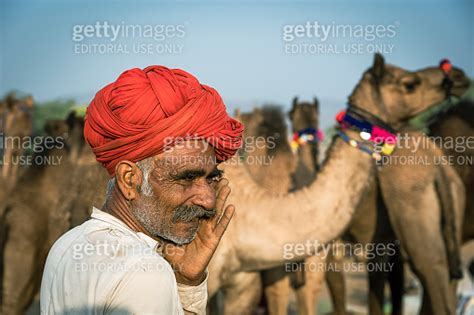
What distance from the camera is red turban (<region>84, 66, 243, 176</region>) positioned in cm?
207

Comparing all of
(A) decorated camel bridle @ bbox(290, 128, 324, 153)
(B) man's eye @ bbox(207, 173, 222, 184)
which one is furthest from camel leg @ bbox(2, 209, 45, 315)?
(B) man's eye @ bbox(207, 173, 222, 184)

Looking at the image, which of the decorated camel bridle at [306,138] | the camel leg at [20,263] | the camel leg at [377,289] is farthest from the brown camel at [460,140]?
the camel leg at [20,263]

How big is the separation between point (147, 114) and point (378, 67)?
4952mm

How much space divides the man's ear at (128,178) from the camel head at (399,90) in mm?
4580

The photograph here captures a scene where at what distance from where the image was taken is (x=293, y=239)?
5.77 metres

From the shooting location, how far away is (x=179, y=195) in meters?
2.14

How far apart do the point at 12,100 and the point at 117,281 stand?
851cm

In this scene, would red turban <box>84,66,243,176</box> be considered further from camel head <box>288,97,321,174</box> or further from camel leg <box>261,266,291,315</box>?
camel head <box>288,97,321,174</box>

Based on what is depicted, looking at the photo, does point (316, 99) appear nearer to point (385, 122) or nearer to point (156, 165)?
point (385, 122)

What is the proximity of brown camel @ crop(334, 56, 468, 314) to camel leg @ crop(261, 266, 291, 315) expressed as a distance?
0.83 metres

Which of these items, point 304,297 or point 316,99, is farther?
point 316,99

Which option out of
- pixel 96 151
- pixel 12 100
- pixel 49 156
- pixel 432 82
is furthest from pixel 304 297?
pixel 96 151

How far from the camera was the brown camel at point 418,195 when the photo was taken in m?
6.68

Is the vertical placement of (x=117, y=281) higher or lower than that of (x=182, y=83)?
lower
